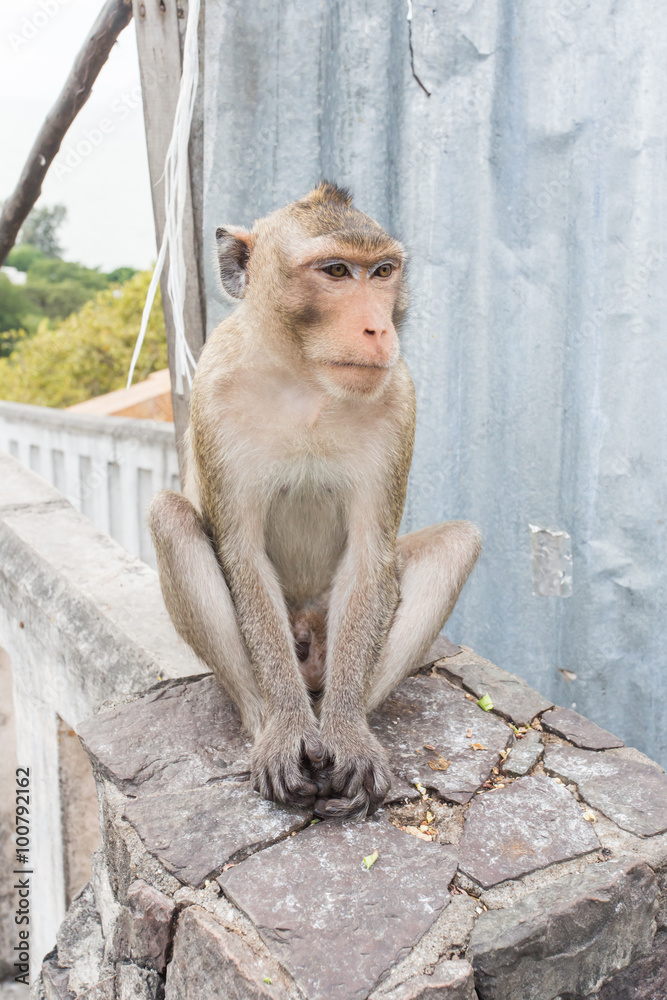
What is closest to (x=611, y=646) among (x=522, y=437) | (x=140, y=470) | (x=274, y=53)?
(x=522, y=437)

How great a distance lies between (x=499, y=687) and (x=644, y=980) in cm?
78

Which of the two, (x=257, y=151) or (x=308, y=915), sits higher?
(x=257, y=151)

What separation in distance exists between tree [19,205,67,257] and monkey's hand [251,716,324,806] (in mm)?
40183

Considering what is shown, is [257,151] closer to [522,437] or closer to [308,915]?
[522,437]

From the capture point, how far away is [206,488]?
1984mm

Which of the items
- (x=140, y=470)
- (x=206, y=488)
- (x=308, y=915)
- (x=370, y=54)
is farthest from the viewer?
(x=140, y=470)

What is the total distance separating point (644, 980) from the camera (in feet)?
4.92

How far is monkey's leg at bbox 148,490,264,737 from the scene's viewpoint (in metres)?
1.91

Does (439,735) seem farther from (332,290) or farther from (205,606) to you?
(332,290)

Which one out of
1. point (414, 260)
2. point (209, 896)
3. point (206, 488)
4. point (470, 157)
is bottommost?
point (209, 896)

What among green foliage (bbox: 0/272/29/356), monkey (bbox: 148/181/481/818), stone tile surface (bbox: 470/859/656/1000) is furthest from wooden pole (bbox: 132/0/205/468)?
green foliage (bbox: 0/272/29/356)

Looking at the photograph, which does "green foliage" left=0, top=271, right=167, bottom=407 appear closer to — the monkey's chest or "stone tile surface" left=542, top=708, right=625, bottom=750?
the monkey's chest

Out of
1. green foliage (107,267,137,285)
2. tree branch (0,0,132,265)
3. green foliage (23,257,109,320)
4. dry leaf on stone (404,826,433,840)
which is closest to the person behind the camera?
dry leaf on stone (404,826,433,840)

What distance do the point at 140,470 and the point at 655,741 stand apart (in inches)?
149
